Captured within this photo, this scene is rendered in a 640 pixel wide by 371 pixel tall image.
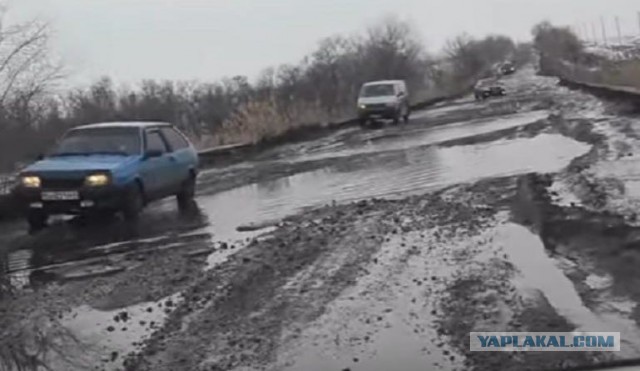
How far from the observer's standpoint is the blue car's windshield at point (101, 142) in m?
15.7

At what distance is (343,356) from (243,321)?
4.51ft

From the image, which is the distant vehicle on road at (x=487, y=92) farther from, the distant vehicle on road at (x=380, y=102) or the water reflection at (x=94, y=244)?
the water reflection at (x=94, y=244)

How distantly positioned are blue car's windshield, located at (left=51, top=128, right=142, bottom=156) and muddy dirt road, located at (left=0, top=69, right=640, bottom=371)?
3.69 feet

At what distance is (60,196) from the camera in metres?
14.6

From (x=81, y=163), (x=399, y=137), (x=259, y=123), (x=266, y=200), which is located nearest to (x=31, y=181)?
(x=81, y=163)

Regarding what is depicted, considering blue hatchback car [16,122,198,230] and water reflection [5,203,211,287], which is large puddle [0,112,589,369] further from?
blue hatchback car [16,122,198,230]

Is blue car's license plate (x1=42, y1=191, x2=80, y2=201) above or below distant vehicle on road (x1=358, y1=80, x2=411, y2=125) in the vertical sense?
above

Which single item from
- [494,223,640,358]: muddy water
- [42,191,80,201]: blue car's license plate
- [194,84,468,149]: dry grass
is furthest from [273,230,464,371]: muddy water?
[194,84,468,149]: dry grass

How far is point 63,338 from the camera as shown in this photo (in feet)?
23.9

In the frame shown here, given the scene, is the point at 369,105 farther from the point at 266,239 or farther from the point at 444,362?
the point at 444,362

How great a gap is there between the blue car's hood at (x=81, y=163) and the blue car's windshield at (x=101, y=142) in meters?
0.25

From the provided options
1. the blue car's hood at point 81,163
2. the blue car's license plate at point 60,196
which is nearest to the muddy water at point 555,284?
the blue car's hood at point 81,163

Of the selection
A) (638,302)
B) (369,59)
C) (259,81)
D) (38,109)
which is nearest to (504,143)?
(38,109)

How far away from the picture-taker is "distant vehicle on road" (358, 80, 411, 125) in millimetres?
42594
